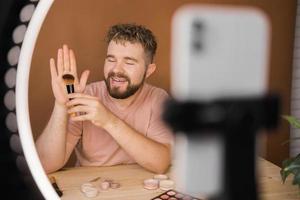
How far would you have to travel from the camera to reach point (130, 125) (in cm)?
73

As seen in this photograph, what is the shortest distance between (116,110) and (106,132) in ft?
0.14

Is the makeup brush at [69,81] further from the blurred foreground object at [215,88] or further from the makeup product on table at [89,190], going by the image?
the blurred foreground object at [215,88]

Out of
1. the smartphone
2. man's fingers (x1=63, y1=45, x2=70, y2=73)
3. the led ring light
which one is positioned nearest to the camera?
the smartphone

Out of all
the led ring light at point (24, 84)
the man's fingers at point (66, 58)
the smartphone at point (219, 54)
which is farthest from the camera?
the man's fingers at point (66, 58)

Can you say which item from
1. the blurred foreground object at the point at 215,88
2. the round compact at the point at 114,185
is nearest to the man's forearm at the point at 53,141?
the round compact at the point at 114,185

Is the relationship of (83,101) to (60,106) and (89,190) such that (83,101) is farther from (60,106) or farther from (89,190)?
(89,190)

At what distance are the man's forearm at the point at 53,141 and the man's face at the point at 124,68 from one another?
96mm

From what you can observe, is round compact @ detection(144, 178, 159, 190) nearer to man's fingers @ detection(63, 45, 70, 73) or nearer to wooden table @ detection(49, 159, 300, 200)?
wooden table @ detection(49, 159, 300, 200)

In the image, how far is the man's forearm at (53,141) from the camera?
706mm

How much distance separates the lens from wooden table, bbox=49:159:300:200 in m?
0.71

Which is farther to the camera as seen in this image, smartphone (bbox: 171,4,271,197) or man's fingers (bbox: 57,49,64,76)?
man's fingers (bbox: 57,49,64,76)

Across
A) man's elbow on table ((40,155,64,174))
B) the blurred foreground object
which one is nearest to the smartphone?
the blurred foreground object

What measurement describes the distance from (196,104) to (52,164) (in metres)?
0.58

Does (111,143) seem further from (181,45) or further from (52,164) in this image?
(181,45)
